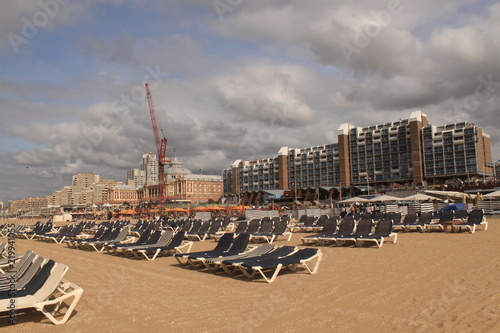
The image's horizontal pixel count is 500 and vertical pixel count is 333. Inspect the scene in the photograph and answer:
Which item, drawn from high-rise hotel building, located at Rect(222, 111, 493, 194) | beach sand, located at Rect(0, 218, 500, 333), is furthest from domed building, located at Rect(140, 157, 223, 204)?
beach sand, located at Rect(0, 218, 500, 333)

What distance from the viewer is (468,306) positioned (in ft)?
18.1

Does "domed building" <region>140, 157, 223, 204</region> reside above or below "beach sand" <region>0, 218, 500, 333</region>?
above

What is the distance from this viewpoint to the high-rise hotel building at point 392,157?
261 feet

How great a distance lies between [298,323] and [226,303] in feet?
4.79

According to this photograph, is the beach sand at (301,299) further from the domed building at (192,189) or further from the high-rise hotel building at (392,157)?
the domed building at (192,189)

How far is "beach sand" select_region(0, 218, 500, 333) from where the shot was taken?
16.4 feet

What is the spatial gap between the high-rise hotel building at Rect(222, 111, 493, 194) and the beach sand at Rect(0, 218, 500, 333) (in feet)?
255

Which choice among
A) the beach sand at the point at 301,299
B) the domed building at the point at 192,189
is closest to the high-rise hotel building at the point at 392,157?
the domed building at the point at 192,189

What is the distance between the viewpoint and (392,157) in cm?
8962

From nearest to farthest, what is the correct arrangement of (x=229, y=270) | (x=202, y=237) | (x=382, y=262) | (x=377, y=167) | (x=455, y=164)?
(x=229, y=270) < (x=382, y=262) < (x=202, y=237) < (x=455, y=164) < (x=377, y=167)

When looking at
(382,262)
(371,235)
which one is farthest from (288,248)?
(371,235)

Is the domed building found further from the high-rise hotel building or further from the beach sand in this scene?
the beach sand

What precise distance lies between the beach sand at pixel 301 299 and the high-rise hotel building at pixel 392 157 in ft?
255

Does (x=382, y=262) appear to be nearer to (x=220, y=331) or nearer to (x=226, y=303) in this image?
(x=226, y=303)
